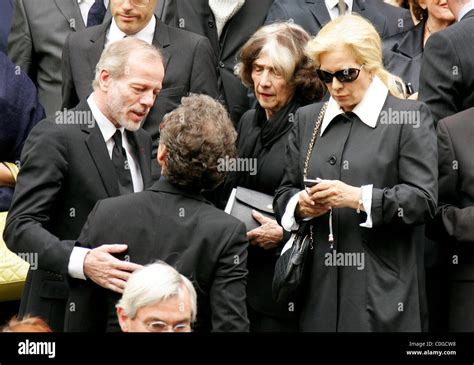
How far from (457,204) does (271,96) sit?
1.21 meters

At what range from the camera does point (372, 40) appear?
6.38 meters

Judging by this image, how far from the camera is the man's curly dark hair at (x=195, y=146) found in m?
5.67

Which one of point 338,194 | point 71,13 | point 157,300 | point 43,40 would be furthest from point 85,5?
point 157,300

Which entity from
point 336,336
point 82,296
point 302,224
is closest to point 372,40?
point 302,224

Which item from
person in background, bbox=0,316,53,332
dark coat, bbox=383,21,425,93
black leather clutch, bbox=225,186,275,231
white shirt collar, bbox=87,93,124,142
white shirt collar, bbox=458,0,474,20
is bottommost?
person in background, bbox=0,316,53,332

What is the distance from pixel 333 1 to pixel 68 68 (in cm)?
174

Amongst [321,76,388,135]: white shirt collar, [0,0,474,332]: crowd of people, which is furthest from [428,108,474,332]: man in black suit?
[321,76,388,135]: white shirt collar

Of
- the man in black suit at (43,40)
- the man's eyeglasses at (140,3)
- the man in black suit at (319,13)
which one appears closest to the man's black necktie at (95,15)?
the man in black suit at (43,40)

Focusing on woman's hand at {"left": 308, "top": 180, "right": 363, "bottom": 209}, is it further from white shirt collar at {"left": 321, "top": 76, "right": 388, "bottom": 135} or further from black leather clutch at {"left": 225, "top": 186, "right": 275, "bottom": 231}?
black leather clutch at {"left": 225, "top": 186, "right": 275, "bottom": 231}

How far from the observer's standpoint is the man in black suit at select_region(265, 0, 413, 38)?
318 inches

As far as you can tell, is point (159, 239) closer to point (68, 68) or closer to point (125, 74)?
point (125, 74)

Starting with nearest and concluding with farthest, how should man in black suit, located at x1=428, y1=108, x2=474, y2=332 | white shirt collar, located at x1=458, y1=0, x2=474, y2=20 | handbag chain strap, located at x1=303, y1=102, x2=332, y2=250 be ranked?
handbag chain strap, located at x1=303, y1=102, x2=332, y2=250, man in black suit, located at x1=428, y1=108, x2=474, y2=332, white shirt collar, located at x1=458, y1=0, x2=474, y2=20

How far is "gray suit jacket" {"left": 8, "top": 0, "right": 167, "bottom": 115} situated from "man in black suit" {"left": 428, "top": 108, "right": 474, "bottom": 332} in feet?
8.26

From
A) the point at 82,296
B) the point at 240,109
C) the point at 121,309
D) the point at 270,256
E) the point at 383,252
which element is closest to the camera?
the point at 121,309
